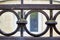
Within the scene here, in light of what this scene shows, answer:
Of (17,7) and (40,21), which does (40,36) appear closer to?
(17,7)

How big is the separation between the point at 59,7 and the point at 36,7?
0.09m

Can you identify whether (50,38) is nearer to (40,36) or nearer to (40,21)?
(40,36)

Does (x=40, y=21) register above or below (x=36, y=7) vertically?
below

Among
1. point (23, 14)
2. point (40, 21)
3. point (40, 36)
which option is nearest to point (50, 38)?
point (40, 36)

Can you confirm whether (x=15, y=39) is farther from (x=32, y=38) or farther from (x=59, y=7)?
(x=59, y=7)

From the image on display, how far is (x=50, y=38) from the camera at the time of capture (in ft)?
1.87

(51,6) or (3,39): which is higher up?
(51,6)

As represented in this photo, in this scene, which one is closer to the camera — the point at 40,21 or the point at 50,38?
the point at 50,38

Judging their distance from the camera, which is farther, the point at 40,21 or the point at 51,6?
the point at 40,21

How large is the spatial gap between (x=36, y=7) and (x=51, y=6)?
2.3 inches

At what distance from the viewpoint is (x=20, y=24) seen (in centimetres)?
58

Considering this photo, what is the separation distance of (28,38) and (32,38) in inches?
0.6

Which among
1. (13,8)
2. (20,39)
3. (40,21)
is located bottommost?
(40,21)

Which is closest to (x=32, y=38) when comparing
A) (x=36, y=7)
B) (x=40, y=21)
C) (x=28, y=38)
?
(x=28, y=38)
